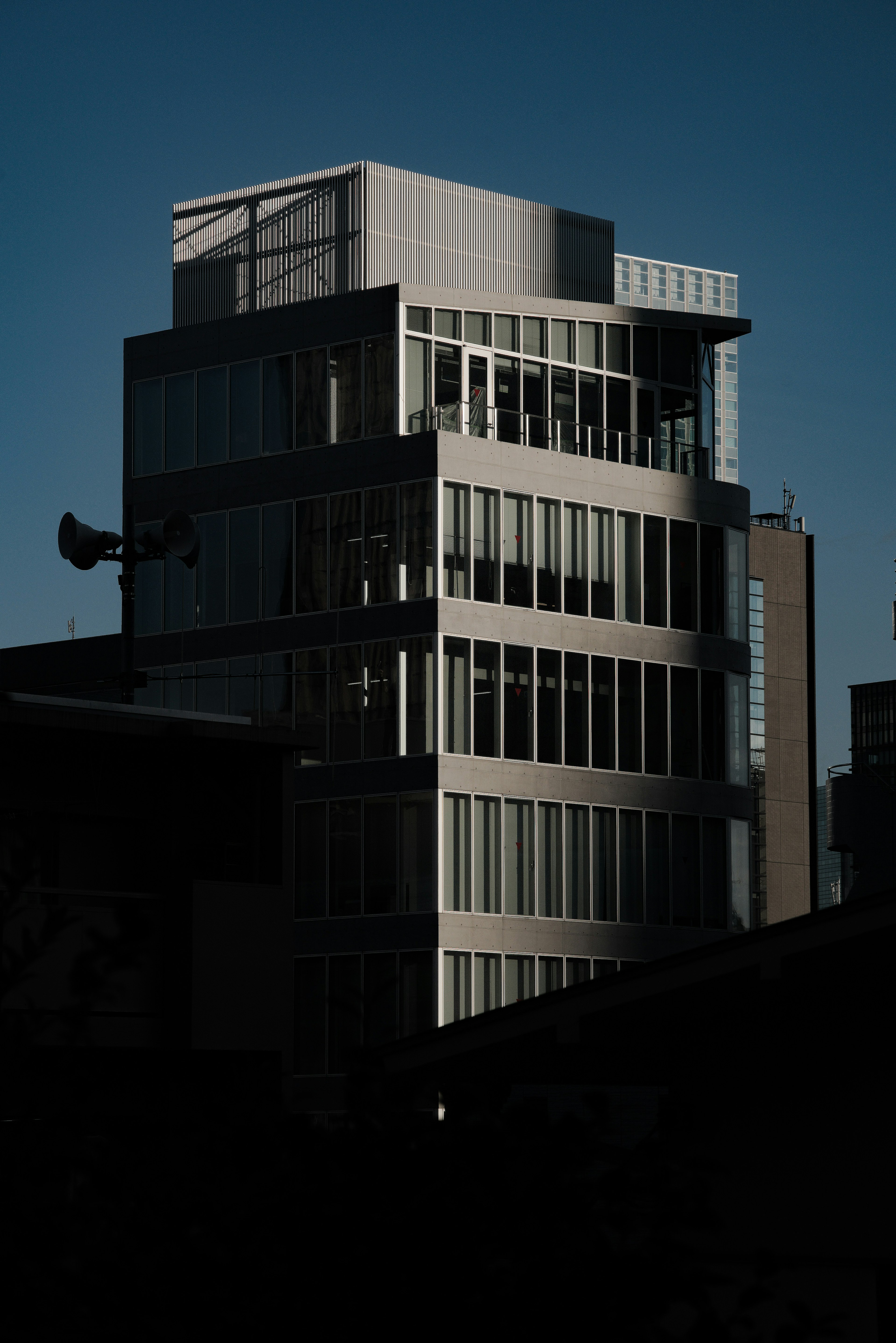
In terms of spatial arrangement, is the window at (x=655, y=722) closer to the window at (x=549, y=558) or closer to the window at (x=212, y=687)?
the window at (x=549, y=558)

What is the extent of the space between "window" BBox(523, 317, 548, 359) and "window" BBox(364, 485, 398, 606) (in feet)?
17.1

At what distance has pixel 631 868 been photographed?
159 ft

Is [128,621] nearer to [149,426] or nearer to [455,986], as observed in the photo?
[455,986]

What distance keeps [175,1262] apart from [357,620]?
41.3m

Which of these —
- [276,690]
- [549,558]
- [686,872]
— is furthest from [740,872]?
[276,690]

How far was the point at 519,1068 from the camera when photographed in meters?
14.7

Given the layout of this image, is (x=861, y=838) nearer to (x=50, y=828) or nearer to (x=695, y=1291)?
(x=50, y=828)

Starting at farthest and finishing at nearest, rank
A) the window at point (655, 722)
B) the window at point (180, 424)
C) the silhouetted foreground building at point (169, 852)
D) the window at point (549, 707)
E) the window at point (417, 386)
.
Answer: the window at point (180, 424) < the window at point (655, 722) < the window at point (417, 386) < the window at point (549, 707) < the silhouetted foreground building at point (169, 852)

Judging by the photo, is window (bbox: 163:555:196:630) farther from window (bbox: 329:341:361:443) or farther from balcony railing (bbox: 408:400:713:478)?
balcony railing (bbox: 408:400:713:478)

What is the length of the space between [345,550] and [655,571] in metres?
7.89

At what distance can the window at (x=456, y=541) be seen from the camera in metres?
46.2

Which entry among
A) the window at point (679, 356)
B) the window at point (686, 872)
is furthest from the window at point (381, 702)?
the window at point (679, 356)

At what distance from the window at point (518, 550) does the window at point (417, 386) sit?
2.74 meters

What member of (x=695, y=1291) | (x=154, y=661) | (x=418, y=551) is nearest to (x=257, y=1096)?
(x=695, y=1291)
